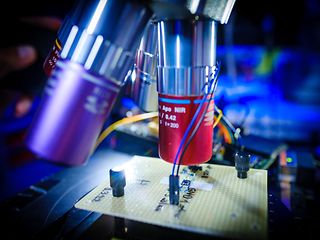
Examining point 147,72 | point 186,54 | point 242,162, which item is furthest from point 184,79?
point 242,162

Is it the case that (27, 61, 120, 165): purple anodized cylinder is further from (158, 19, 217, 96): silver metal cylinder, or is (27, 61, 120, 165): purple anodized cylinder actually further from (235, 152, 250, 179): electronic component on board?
(235, 152, 250, 179): electronic component on board

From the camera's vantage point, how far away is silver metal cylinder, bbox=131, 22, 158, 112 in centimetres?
65

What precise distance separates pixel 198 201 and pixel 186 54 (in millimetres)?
294

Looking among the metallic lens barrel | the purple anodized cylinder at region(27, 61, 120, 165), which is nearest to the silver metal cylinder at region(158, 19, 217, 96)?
the metallic lens barrel

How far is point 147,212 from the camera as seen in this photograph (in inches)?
22.5

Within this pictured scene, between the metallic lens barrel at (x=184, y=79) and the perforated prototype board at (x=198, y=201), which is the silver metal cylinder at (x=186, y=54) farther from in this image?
the perforated prototype board at (x=198, y=201)

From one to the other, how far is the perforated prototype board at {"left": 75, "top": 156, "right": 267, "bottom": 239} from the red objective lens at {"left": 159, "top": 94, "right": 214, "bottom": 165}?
0.29ft

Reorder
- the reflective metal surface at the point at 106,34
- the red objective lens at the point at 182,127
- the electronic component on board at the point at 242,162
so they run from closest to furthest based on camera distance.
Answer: the reflective metal surface at the point at 106,34 → the red objective lens at the point at 182,127 → the electronic component on board at the point at 242,162

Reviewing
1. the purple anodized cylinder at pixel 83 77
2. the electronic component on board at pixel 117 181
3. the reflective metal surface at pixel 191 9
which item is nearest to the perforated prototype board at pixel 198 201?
the electronic component on board at pixel 117 181

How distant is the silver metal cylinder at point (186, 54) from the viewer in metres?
0.53

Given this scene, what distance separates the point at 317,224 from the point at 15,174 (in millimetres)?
2170

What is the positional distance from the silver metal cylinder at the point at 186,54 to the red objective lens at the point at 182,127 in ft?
0.06

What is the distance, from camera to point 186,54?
0.53 meters

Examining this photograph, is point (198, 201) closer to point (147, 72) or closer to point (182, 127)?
point (182, 127)
